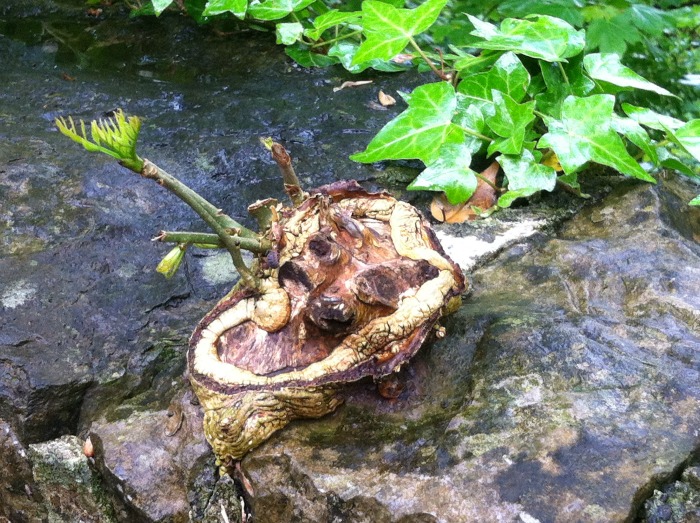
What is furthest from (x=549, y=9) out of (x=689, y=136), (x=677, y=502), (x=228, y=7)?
(x=677, y=502)

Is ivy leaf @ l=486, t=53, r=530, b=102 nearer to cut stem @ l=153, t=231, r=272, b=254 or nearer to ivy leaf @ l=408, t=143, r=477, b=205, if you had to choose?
ivy leaf @ l=408, t=143, r=477, b=205

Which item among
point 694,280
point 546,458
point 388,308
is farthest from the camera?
point 694,280

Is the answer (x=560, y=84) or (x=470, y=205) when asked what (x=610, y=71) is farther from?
(x=470, y=205)

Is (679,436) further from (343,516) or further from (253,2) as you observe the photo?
(253,2)

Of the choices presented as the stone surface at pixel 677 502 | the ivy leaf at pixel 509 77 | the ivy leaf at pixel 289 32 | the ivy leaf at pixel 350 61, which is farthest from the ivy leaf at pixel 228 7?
the stone surface at pixel 677 502

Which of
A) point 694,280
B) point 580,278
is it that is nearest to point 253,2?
point 580,278
